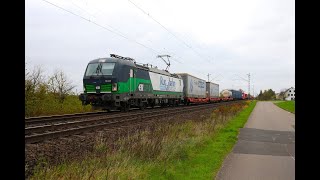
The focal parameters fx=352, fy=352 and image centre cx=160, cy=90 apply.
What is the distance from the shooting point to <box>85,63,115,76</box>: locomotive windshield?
23188 millimetres

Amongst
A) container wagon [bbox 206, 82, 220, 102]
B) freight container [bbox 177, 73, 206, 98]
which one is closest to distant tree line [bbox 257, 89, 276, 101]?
container wagon [bbox 206, 82, 220, 102]

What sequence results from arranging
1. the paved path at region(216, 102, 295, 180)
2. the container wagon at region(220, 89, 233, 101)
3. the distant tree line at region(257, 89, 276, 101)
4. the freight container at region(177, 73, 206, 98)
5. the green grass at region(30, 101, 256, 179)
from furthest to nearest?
the distant tree line at region(257, 89, 276, 101) → the container wagon at region(220, 89, 233, 101) → the freight container at region(177, 73, 206, 98) → the paved path at region(216, 102, 295, 180) → the green grass at region(30, 101, 256, 179)

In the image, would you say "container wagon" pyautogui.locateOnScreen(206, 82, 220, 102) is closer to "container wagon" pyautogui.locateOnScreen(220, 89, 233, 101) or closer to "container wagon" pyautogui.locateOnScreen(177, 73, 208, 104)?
"container wagon" pyautogui.locateOnScreen(177, 73, 208, 104)

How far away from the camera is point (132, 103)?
25.6m

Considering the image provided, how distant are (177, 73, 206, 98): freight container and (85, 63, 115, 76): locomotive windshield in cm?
2068

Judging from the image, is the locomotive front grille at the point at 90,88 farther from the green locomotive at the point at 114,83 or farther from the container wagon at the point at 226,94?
the container wagon at the point at 226,94

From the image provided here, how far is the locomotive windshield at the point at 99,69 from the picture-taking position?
913 inches

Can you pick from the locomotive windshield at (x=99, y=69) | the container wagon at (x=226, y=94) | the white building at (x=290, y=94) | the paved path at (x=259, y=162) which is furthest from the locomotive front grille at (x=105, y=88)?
the container wagon at (x=226, y=94)

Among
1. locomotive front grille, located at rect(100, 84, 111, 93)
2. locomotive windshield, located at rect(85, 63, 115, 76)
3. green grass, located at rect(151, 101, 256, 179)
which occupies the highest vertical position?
locomotive windshield, located at rect(85, 63, 115, 76)

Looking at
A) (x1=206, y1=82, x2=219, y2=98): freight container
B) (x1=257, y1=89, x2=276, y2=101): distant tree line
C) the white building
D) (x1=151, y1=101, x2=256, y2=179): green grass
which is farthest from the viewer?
(x1=257, y1=89, x2=276, y2=101): distant tree line
